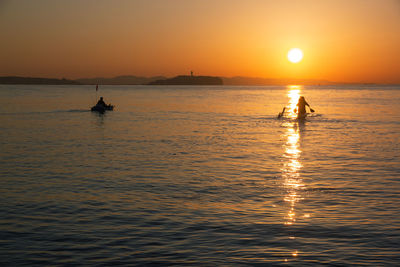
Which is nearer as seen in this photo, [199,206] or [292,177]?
[199,206]

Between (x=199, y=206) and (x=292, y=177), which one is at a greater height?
(x=292, y=177)

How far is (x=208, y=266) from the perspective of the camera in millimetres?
7855

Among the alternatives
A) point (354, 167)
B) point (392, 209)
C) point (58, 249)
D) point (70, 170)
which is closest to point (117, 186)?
point (70, 170)

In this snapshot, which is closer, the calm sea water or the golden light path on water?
the calm sea water

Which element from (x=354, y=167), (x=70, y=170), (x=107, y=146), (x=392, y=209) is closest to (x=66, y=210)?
(x=70, y=170)

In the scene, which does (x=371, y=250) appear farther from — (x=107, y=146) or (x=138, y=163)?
(x=107, y=146)

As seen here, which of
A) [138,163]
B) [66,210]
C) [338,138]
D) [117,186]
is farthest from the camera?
[338,138]

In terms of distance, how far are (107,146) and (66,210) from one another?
1354 cm

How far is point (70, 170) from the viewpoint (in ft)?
→ 56.7

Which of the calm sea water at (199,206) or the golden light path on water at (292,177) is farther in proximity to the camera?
the golden light path on water at (292,177)

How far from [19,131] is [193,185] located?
2221 cm

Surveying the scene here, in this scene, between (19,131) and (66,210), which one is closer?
(66,210)

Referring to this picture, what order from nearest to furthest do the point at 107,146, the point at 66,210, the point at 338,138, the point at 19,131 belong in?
the point at 66,210 < the point at 107,146 < the point at 338,138 < the point at 19,131

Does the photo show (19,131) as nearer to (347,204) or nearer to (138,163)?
(138,163)
